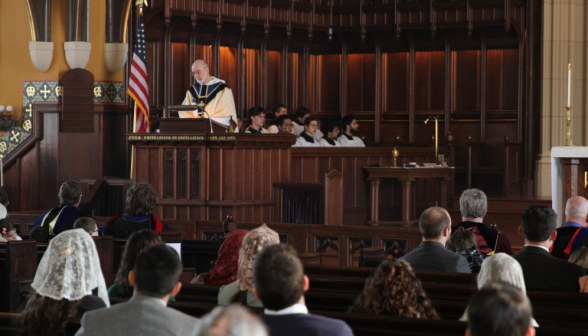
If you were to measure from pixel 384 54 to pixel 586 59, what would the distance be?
360 cm

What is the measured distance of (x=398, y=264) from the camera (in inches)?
120

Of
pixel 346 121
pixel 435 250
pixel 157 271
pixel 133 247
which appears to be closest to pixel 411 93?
pixel 346 121

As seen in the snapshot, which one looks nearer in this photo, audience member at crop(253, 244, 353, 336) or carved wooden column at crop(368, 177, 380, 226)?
audience member at crop(253, 244, 353, 336)

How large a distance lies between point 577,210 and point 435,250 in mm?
1403

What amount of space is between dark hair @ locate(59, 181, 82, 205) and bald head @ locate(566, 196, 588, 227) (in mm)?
3735

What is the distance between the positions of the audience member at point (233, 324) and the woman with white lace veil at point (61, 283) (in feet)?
5.16

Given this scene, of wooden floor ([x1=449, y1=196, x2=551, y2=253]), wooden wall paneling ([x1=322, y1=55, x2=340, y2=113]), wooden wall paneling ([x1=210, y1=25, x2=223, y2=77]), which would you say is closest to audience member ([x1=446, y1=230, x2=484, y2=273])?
wooden floor ([x1=449, y1=196, x2=551, y2=253])

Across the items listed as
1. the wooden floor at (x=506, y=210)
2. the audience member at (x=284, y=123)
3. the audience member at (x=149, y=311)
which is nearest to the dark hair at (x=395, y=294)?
the audience member at (x=149, y=311)

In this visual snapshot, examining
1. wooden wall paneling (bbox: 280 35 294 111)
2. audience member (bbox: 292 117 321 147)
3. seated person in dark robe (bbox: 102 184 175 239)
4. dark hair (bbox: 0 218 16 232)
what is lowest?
dark hair (bbox: 0 218 16 232)

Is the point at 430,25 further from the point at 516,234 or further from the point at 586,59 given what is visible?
the point at 516,234

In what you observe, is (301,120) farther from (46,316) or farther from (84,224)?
(46,316)

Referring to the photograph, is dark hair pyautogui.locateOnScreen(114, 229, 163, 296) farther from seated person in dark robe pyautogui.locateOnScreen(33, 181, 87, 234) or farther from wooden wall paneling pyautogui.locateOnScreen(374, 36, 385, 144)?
wooden wall paneling pyautogui.locateOnScreen(374, 36, 385, 144)

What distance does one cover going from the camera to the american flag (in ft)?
35.1

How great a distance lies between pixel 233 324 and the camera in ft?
4.66
